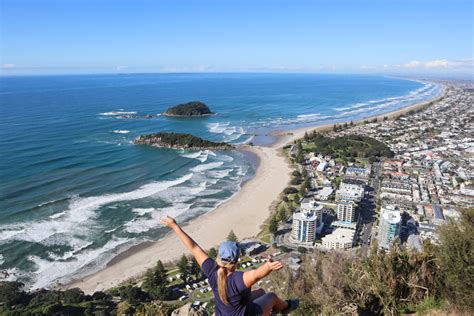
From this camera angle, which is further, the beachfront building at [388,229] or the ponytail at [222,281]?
the beachfront building at [388,229]

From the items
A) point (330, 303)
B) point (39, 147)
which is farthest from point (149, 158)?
point (330, 303)

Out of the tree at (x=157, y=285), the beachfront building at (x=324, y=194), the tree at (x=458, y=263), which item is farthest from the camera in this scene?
the beachfront building at (x=324, y=194)

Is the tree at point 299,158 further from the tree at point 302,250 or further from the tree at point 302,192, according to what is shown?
the tree at point 302,250

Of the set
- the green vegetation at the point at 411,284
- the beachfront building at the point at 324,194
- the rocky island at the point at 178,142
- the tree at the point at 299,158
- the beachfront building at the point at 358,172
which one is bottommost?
the beachfront building at the point at 324,194

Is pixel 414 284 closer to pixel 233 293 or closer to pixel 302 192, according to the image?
pixel 233 293

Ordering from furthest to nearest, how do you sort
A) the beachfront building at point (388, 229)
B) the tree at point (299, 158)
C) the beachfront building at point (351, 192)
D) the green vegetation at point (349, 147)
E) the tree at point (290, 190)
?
1. the green vegetation at point (349, 147)
2. the tree at point (299, 158)
3. the tree at point (290, 190)
4. the beachfront building at point (351, 192)
5. the beachfront building at point (388, 229)

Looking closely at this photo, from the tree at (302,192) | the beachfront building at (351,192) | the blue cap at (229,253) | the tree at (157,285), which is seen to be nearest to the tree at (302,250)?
the beachfront building at (351,192)

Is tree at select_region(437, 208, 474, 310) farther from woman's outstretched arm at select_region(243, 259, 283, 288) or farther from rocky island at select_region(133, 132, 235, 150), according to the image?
rocky island at select_region(133, 132, 235, 150)

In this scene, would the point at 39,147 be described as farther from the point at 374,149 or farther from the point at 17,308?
the point at 374,149
